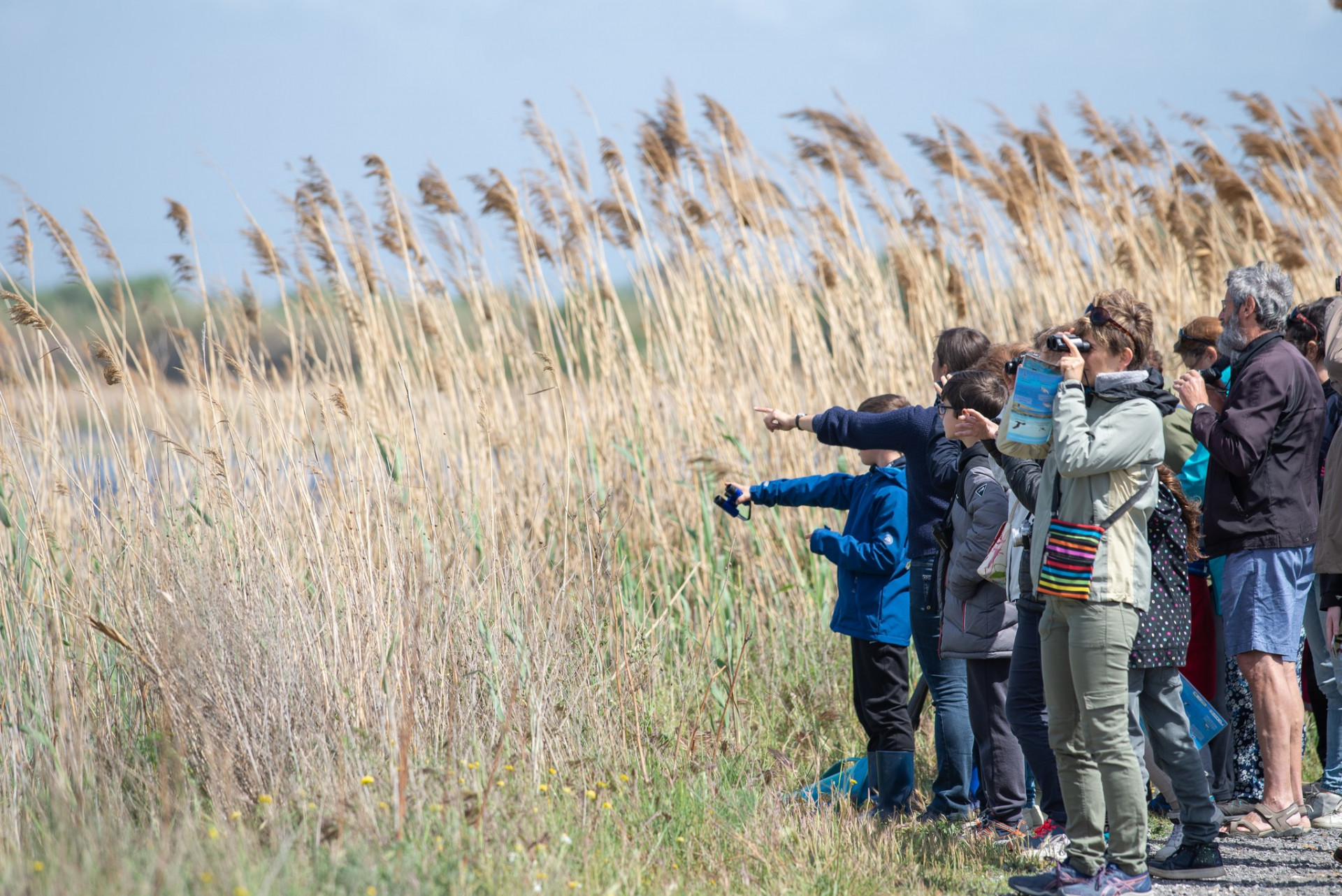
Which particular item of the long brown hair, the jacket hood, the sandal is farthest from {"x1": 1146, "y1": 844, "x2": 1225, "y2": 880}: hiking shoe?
the jacket hood

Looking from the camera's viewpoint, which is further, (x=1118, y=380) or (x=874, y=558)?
(x=874, y=558)

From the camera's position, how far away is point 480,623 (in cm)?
338

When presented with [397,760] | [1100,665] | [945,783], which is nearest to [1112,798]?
[1100,665]

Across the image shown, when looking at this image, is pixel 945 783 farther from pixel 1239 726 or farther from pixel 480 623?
pixel 480 623

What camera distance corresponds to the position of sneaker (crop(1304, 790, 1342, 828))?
330cm

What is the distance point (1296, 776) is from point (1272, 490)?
890 mm

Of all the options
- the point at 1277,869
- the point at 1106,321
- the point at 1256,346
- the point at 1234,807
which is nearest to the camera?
the point at 1106,321

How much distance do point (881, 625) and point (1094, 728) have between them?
905 mm

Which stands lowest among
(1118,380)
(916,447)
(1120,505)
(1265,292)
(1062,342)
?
(1120,505)

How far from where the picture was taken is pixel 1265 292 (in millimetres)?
3328

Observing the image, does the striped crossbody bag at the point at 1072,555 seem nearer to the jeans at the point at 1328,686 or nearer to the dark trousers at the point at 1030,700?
the dark trousers at the point at 1030,700

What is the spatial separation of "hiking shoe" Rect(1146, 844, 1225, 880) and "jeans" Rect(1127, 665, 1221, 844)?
21 mm

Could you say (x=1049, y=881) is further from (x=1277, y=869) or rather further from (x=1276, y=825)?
(x=1276, y=825)

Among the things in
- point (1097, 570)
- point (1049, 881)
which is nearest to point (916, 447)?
point (1097, 570)
